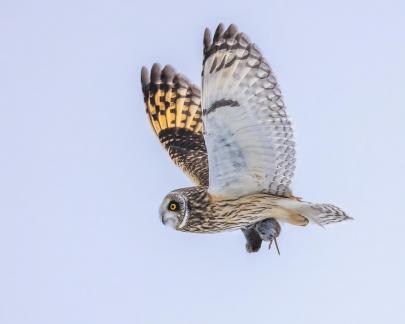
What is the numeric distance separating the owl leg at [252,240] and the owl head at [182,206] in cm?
71

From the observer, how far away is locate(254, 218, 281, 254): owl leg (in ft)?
30.0

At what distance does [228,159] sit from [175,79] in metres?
2.55

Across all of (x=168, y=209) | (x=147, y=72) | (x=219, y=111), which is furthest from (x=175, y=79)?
(x=219, y=111)

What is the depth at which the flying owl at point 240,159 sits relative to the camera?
803 cm

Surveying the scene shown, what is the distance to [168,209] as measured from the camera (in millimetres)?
8914

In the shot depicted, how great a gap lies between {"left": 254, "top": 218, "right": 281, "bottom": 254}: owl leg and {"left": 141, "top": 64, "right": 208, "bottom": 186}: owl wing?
4.70 feet

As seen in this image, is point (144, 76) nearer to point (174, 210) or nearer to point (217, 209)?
point (174, 210)

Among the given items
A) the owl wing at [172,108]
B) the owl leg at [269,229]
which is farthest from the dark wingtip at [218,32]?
the owl wing at [172,108]

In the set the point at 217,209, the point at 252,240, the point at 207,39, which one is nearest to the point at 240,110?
the point at 207,39

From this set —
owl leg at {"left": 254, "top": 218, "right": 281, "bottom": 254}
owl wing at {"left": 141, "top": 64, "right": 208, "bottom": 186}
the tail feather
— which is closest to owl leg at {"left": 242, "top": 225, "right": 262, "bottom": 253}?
owl leg at {"left": 254, "top": 218, "right": 281, "bottom": 254}

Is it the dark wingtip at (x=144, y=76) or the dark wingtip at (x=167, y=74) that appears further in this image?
the dark wingtip at (x=167, y=74)

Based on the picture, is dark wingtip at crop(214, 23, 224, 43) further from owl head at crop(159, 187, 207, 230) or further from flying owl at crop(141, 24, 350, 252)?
owl head at crop(159, 187, 207, 230)

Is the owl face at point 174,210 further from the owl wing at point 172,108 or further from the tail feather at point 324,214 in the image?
the owl wing at point 172,108

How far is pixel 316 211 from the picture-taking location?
893cm
